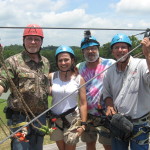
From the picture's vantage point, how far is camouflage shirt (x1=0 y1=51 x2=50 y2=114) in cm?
306

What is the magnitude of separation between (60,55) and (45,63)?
0.25 meters

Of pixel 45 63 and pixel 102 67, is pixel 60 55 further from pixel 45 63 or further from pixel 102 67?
pixel 102 67

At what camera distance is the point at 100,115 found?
11.9 ft

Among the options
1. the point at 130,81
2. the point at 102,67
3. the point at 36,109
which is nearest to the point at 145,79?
the point at 130,81

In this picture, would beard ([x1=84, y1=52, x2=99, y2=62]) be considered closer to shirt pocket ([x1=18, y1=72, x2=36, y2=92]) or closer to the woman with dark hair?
the woman with dark hair

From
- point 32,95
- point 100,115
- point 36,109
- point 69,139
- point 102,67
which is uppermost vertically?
point 102,67

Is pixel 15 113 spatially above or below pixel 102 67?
below

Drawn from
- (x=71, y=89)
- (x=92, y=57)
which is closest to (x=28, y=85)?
(x=71, y=89)

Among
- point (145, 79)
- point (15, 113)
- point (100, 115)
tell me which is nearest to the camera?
point (145, 79)

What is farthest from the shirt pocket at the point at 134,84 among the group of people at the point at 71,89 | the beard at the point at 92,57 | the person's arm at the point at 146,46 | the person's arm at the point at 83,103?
the beard at the point at 92,57

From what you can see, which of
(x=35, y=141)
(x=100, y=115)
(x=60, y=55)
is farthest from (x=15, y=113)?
(x=100, y=115)

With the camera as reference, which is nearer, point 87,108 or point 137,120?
point 137,120

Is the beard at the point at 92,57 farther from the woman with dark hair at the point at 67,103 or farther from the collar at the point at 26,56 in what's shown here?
the collar at the point at 26,56

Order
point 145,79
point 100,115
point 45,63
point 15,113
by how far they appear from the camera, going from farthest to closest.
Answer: point 100,115, point 45,63, point 15,113, point 145,79
